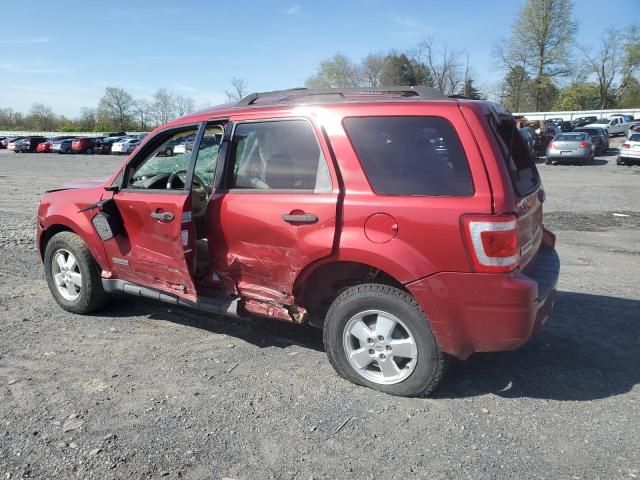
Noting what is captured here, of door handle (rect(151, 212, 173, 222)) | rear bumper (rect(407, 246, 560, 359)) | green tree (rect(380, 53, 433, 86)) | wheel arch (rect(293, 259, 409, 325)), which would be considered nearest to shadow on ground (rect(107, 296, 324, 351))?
wheel arch (rect(293, 259, 409, 325))

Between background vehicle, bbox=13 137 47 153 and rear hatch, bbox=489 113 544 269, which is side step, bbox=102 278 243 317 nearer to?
rear hatch, bbox=489 113 544 269

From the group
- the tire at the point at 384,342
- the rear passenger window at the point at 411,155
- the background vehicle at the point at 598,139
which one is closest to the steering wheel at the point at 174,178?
the rear passenger window at the point at 411,155

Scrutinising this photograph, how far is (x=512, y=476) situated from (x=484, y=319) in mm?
831

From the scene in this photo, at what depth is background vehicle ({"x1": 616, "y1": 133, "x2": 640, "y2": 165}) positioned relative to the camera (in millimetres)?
22250

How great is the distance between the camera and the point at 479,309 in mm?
3059

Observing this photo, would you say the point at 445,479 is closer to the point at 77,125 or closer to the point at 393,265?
the point at 393,265

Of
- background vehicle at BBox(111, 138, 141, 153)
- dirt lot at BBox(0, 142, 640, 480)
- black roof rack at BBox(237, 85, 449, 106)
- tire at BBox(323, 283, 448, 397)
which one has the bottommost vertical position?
dirt lot at BBox(0, 142, 640, 480)

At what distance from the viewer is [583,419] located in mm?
3150

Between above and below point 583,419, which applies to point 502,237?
above

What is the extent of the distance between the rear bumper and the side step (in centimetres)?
144

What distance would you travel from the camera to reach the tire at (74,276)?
190 inches

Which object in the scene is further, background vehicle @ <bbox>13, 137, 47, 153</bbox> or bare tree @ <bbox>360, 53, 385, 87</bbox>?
bare tree @ <bbox>360, 53, 385, 87</bbox>

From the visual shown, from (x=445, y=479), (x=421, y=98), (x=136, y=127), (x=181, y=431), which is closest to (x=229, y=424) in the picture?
(x=181, y=431)

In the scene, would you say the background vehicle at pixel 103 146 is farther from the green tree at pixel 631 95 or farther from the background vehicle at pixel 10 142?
the green tree at pixel 631 95
